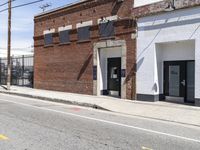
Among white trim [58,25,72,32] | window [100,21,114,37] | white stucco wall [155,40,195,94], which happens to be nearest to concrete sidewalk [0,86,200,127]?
white stucco wall [155,40,195,94]

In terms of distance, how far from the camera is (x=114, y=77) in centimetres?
2391

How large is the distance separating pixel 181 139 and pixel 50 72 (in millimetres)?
20108

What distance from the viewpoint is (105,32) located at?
2355cm

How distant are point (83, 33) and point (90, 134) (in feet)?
51.4

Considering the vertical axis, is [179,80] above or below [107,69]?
below

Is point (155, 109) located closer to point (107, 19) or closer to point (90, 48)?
point (107, 19)

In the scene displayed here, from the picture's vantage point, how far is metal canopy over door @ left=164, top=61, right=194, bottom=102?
1917 centimetres

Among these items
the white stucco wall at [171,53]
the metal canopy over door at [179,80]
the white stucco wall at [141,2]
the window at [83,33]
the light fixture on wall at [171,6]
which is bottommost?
the metal canopy over door at [179,80]

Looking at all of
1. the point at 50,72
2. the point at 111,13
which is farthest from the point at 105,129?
the point at 50,72

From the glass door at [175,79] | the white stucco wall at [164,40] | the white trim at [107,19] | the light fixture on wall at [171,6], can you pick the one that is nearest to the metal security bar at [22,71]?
the white trim at [107,19]

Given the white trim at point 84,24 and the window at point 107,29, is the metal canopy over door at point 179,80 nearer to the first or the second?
the window at point 107,29

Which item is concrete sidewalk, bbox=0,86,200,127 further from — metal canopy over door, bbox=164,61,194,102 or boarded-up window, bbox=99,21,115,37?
boarded-up window, bbox=99,21,115,37

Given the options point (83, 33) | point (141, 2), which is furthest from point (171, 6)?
point (83, 33)

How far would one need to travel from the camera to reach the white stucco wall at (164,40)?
1791 cm
